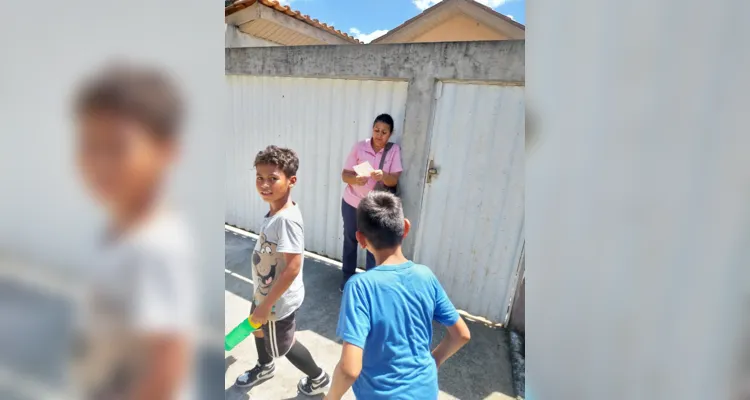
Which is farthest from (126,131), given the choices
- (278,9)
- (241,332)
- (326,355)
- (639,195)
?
(278,9)

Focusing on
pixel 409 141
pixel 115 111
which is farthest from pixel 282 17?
pixel 115 111

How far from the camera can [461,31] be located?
9.27 meters

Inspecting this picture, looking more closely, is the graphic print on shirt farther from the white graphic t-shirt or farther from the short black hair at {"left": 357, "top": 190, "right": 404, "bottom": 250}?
the short black hair at {"left": 357, "top": 190, "right": 404, "bottom": 250}

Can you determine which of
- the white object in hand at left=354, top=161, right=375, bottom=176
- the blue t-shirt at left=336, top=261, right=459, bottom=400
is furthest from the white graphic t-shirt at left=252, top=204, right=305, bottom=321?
the white object in hand at left=354, top=161, right=375, bottom=176

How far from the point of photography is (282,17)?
5.25 metres

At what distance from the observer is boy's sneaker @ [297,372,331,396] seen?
2.34 metres

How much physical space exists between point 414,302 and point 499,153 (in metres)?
1.83

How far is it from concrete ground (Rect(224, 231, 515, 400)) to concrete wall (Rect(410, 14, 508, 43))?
697cm

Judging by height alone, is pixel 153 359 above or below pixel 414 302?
above

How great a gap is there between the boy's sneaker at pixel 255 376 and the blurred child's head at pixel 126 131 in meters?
2.43

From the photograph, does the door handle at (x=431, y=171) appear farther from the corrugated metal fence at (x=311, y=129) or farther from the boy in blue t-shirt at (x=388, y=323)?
the boy in blue t-shirt at (x=388, y=323)

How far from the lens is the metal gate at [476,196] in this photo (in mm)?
2850

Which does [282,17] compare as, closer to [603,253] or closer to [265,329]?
[265,329]

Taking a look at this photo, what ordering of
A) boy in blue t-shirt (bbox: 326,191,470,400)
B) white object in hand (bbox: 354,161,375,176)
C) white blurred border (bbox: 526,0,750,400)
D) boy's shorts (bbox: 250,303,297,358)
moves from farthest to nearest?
white object in hand (bbox: 354,161,375,176) < boy's shorts (bbox: 250,303,297,358) < boy in blue t-shirt (bbox: 326,191,470,400) < white blurred border (bbox: 526,0,750,400)
